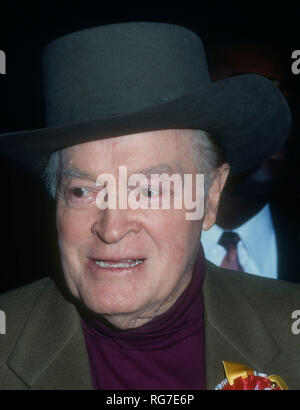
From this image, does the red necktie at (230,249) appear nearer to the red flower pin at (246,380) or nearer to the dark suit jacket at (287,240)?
the dark suit jacket at (287,240)

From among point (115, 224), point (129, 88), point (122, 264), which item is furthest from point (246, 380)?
point (129, 88)

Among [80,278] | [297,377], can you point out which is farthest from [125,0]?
[297,377]

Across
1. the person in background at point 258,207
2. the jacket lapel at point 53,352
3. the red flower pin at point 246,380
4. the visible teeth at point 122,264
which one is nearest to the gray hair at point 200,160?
the visible teeth at point 122,264

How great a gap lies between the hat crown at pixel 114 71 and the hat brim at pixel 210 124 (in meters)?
0.06

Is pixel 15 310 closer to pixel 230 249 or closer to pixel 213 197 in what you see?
pixel 213 197

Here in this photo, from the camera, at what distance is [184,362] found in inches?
71.2

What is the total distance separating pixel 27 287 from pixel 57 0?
7.18ft

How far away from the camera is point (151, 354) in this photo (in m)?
1.80

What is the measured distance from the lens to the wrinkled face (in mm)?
1550

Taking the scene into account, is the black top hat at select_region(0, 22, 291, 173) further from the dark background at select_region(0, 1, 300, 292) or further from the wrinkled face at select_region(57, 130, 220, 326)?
the dark background at select_region(0, 1, 300, 292)

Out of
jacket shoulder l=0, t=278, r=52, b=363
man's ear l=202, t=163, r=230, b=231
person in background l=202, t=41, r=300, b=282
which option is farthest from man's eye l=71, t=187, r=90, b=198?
person in background l=202, t=41, r=300, b=282

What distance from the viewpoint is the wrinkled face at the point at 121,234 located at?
1.55 metres

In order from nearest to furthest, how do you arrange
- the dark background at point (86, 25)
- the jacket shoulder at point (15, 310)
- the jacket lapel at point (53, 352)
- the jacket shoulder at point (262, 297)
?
the jacket lapel at point (53, 352), the jacket shoulder at point (15, 310), the jacket shoulder at point (262, 297), the dark background at point (86, 25)

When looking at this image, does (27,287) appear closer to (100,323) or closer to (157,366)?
(100,323)
